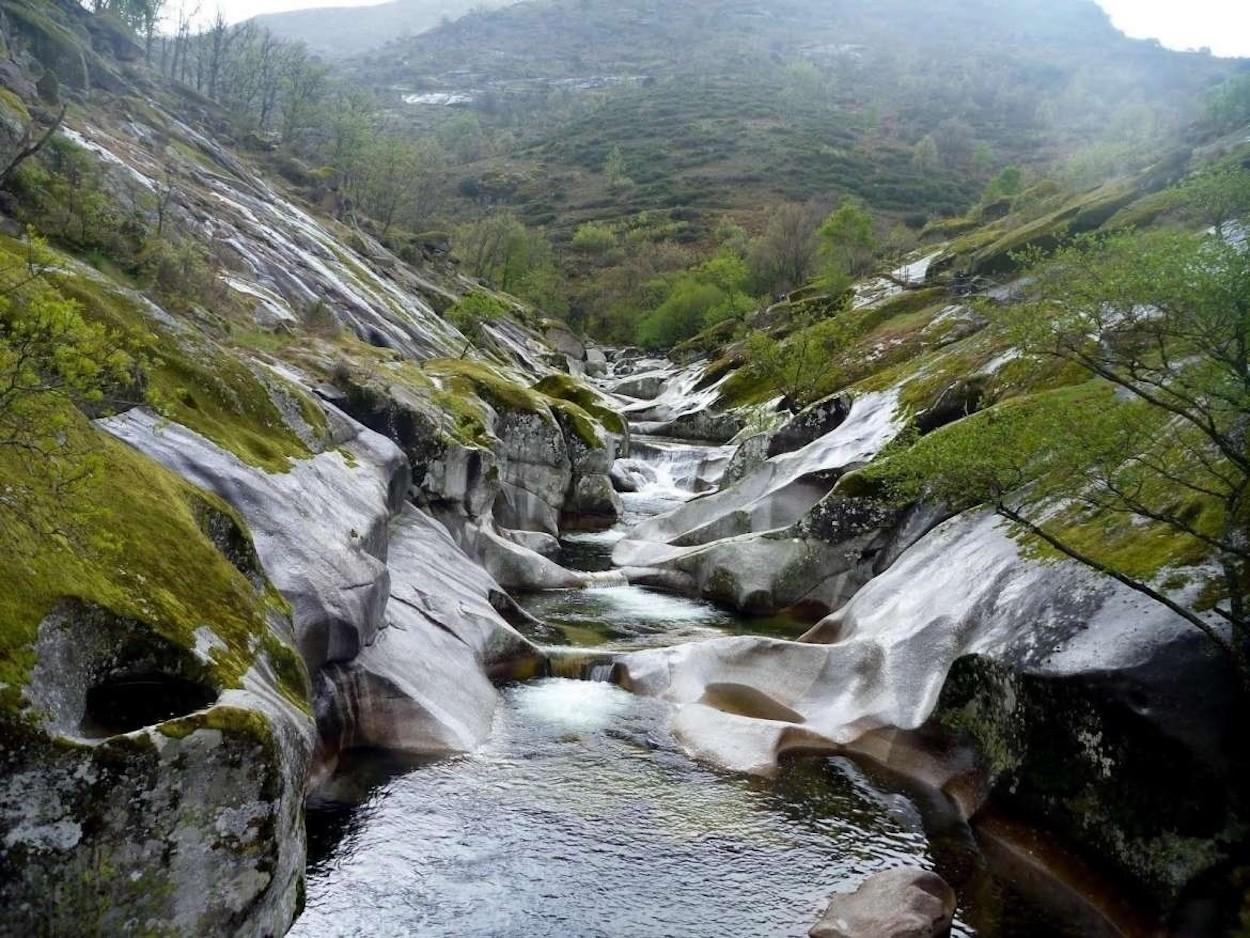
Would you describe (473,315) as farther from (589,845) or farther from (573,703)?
(589,845)

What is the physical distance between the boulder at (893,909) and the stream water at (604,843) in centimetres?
46

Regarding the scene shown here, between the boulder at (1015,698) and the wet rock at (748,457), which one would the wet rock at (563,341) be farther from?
the boulder at (1015,698)

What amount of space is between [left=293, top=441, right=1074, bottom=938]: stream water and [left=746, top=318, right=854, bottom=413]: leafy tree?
38.3 meters

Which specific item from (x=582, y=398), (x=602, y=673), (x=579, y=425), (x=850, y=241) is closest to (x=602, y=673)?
(x=602, y=673)

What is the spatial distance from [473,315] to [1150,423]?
54895 mm

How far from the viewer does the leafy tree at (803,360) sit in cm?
5378

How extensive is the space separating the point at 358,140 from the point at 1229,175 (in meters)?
117

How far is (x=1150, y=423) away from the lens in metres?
13.4

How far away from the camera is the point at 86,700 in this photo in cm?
864

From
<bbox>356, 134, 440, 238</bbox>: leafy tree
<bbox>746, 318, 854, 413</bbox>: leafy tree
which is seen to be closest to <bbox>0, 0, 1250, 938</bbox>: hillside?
<bbox>746, 318, 854, 413</bbox>: leafy tree

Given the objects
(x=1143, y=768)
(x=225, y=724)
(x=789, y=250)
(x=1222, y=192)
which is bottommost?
(x=1143, y=768)

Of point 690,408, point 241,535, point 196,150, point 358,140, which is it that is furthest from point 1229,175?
point 358,140

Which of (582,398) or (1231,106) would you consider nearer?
(582,398)

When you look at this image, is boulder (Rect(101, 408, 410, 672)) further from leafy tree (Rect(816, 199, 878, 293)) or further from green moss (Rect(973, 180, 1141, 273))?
leafy tree (Rect(816, 199, 878, 293))
